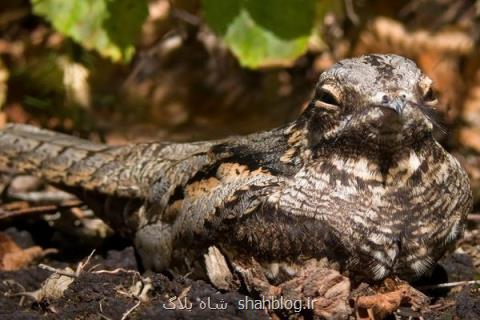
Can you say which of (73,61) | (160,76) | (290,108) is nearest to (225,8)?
(73,61)

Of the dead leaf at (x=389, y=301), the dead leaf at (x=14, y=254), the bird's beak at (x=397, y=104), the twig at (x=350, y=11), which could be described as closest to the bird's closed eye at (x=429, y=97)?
the bird's beak at (x=397, y=104)

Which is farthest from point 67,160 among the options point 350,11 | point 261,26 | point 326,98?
point 350,11

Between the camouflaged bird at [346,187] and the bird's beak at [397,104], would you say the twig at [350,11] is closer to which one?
the camouflaged bird at [346,187]

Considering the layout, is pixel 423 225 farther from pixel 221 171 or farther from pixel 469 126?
pixel 469 126

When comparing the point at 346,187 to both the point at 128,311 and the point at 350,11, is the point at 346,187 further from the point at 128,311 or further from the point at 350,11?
the point at 350,11

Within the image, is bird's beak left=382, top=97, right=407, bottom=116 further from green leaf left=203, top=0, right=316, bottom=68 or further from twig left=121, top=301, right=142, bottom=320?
green leaf left=203, top=0, right=316, bottom=68

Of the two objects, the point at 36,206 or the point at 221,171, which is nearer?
the point at 221,171

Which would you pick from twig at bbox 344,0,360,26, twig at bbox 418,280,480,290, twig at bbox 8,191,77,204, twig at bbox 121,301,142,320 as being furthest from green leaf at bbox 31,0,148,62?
twig at bbox 418,280,480,290
